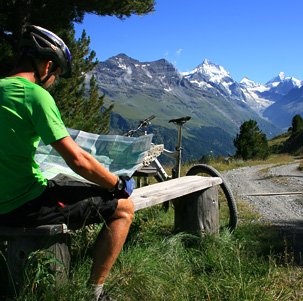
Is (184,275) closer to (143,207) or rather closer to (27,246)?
(143,207)

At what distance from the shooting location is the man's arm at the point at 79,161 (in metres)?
1.81

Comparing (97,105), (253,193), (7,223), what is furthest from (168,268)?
(97,105)

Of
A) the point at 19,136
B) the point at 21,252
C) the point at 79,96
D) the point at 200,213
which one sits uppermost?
the point at 79,96

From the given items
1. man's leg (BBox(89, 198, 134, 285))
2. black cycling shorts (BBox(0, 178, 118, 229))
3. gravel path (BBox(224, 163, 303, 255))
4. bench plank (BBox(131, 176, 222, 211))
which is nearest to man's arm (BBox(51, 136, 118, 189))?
black cycling shorts (BBox(0, 178, 118, 229))

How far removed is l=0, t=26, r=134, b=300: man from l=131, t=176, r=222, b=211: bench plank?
0.61 m

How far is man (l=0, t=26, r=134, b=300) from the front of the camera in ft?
5.86

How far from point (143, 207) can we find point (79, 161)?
1164 mm

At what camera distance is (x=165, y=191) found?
3328mm

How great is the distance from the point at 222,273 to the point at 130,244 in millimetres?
1113

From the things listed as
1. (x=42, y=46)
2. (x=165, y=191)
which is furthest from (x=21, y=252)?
(x=165, y=191)

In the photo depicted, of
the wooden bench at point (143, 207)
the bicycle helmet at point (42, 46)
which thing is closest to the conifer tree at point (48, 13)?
the wooden bench at point (143, 207)

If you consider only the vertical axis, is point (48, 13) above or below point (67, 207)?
above

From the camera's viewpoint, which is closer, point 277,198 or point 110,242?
point 110,242

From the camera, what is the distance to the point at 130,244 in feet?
10.9
